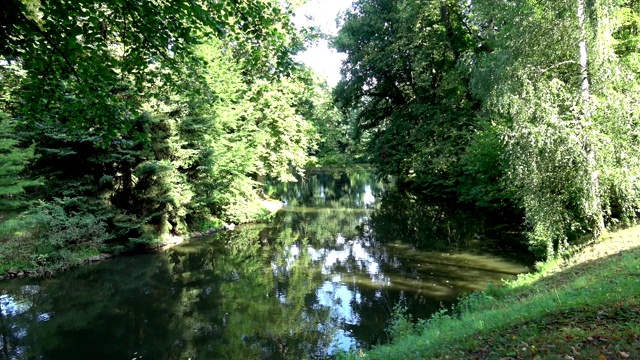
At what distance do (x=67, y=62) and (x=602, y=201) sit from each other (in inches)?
480

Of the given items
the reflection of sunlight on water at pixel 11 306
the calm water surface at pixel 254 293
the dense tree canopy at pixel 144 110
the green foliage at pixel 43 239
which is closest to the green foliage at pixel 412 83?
the dense tree canopy at pixel 144 110

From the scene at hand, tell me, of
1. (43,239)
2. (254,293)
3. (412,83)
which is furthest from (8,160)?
(412,83)

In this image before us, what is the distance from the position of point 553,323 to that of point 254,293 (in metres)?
8.04

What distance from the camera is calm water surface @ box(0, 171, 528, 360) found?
28.3ft

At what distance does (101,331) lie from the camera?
372 inches

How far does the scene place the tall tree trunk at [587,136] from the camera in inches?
395

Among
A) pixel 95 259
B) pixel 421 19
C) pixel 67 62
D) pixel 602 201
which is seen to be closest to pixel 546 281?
pixel 602 201

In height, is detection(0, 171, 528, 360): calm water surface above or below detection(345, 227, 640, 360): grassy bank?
below

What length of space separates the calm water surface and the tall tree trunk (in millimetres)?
2593

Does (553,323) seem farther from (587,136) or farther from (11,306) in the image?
(11,306)

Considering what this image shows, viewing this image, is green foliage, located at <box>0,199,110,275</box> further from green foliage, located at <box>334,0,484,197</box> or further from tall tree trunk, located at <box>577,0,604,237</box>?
green foliage, located at <box>334,0,484,197</box>

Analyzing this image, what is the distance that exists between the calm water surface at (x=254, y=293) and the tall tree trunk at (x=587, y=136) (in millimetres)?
2593

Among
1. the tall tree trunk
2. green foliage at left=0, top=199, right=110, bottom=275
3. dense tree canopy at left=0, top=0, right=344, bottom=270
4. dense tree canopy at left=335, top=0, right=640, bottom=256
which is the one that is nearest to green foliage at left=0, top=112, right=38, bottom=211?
dense tree canopy at left=0, top=0, right=344, bottom=270

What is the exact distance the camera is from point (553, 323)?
534 centimetres
